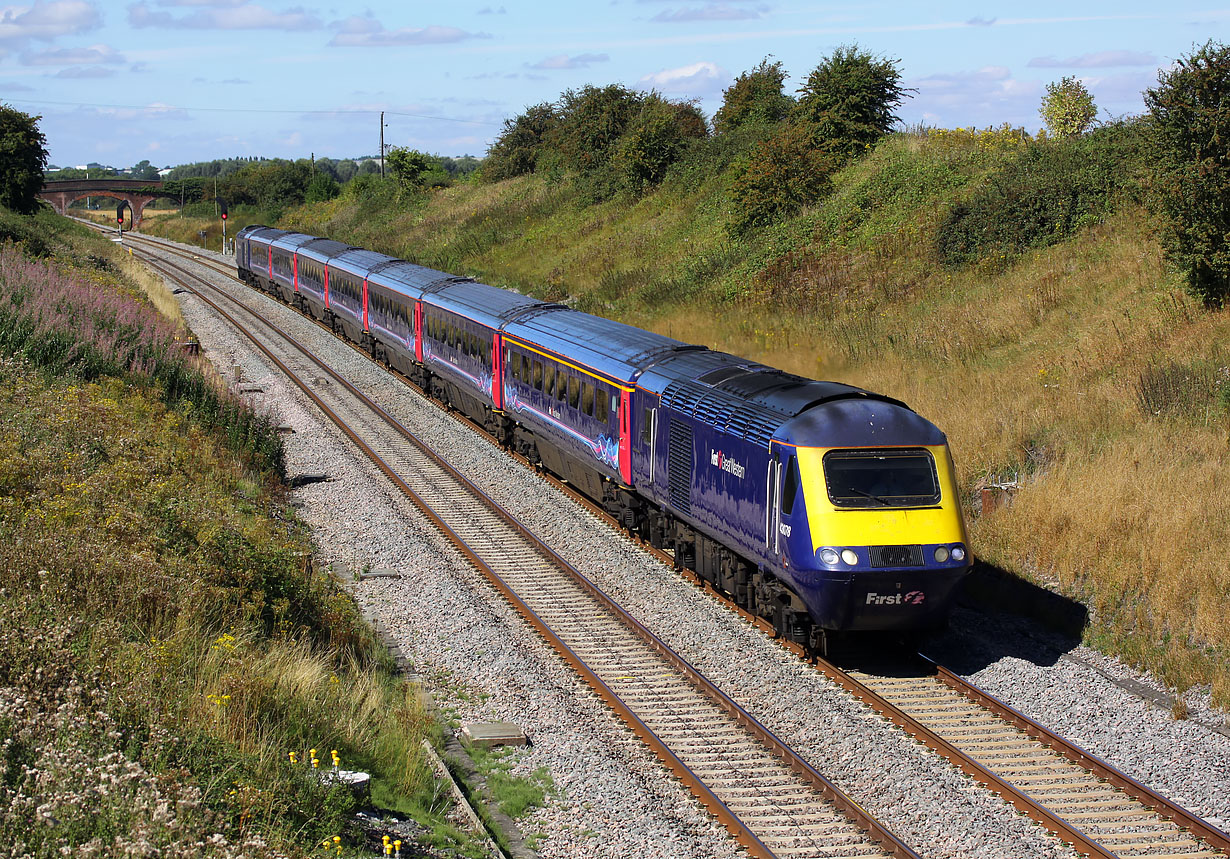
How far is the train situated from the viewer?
38.9 ft

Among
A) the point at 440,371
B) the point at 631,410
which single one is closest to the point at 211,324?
the point at 440,371

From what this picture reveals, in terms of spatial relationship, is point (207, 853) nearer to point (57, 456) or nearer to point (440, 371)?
point (57, 456)

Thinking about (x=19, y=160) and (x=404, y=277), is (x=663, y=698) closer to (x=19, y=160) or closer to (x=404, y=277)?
(x=404, y=277)

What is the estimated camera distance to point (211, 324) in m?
40.2

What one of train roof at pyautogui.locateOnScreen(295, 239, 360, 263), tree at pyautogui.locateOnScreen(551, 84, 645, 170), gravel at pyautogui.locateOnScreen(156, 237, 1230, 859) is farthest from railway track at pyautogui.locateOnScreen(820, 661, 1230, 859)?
tree at pyautogui.locateOnScreen(551, 84, 645, 170)

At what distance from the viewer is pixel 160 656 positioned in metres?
8.53

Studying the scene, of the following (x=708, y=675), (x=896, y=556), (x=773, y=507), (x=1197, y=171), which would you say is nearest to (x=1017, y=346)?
(x=1197, y=171)

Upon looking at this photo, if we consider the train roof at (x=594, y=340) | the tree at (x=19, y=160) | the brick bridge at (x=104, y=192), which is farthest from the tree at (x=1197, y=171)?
the brick bridge at (x=104, y=192)

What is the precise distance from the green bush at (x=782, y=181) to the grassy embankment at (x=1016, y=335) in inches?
32.5

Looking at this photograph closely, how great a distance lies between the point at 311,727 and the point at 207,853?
11.2 ft

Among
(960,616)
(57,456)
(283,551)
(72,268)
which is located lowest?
(960,616)

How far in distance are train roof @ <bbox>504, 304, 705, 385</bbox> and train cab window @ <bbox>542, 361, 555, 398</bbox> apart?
1.06 ft

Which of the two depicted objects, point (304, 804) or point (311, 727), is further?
point (311, 727)

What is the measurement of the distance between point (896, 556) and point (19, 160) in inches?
2007
